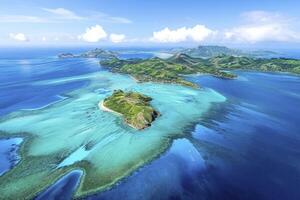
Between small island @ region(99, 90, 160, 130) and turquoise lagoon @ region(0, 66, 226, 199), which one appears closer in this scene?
turquoise lagoon @ region(0, 66, 226, 199)

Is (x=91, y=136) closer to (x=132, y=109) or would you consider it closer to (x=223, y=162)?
(x=132, y=109)

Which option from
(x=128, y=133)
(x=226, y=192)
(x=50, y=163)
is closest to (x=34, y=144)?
(x=50, y=163)

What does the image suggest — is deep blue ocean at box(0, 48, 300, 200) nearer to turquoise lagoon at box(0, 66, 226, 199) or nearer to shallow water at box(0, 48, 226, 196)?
turquoise lagoon at box(0, 66, 226, 199)

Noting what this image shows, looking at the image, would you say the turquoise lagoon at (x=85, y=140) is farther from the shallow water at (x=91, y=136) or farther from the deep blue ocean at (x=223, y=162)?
the deep blue ocean at (x=223, y=162)

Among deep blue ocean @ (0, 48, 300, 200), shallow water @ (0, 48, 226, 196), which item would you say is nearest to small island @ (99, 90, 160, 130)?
shallow water @ (0, 48, 226, 196)

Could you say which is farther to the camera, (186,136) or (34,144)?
(186,136)

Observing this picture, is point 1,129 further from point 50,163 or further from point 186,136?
point 186,136

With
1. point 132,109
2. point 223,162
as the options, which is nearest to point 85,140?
point 132,109
